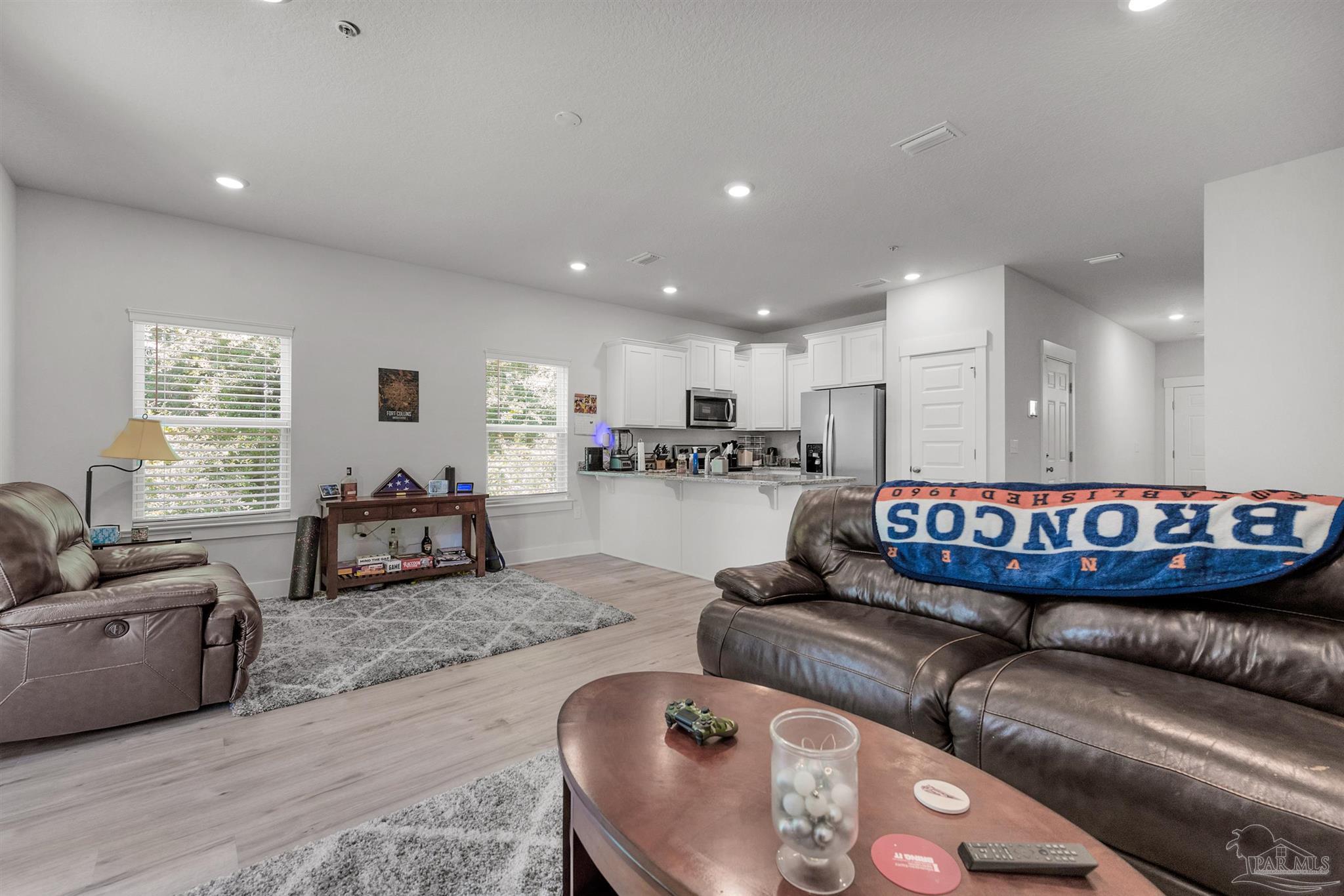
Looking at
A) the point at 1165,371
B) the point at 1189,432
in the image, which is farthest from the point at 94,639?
the point at 1165,371

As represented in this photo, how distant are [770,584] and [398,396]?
393 centimetres

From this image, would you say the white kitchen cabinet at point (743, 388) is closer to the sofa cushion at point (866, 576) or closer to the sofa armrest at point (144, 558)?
the sofa cushion at point (866, 576)

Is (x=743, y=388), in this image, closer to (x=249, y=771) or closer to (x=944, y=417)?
(x=944, y=417)

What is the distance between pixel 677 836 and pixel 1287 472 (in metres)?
4.07

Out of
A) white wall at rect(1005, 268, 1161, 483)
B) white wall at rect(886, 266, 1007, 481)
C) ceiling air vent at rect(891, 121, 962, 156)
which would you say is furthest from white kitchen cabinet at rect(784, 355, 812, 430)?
ceiling air vent at rect(891, 121, 962, 156)

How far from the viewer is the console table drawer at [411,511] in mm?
4645

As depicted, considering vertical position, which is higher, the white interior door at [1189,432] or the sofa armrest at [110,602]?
the white interior door at [1189,432]

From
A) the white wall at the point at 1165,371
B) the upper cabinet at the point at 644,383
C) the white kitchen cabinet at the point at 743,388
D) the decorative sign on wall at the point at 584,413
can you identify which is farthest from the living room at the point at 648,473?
the white wall at the point at 1165,371

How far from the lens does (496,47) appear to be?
7.63ft

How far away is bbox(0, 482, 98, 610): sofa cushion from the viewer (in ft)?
7.02

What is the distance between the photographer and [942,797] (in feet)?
3.44

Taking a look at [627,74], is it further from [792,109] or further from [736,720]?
[736,720]

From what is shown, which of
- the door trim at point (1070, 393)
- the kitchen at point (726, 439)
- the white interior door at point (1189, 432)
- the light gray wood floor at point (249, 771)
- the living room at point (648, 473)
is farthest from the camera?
the white interior door at point (1189, 432)

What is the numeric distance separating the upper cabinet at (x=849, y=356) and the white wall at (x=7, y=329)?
630cm
